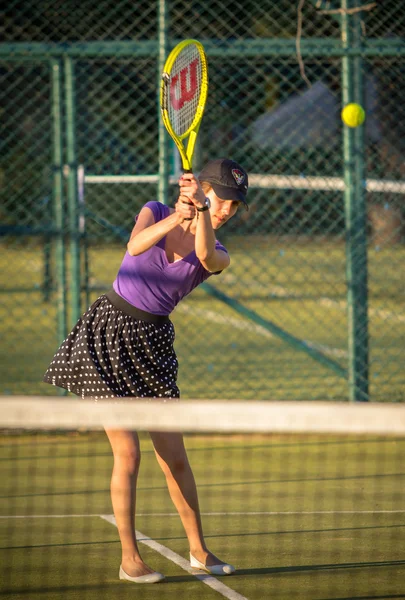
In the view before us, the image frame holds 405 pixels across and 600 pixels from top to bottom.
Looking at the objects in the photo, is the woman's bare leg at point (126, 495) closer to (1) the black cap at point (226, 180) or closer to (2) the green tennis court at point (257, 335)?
(1) the black cap at point (226, 180)

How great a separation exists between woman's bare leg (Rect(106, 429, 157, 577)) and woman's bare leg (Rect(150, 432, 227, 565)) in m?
Result: 0.13

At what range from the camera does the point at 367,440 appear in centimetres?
682

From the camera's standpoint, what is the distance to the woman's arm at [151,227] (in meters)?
3.69

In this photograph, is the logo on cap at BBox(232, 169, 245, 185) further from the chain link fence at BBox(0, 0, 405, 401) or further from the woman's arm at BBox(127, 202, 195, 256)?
the chain link fence at BBox(0, 0, 405, 401)

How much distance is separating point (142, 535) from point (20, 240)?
45.5 feet

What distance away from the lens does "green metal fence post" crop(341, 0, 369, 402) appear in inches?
279

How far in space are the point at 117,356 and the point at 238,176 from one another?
827 millimetres

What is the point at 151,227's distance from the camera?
12.6 feet

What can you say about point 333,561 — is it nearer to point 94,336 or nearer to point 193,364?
point 94,336

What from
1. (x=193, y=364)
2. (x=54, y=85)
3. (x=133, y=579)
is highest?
(x=54, y=85)

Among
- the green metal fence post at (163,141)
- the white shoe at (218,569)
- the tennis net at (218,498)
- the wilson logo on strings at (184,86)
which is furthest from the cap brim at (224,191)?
the green metal fence post at (163,141)

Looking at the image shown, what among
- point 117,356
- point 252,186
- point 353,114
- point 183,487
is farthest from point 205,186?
point 252,186

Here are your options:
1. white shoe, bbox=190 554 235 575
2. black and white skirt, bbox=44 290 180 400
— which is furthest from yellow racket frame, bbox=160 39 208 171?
white shoe, bbox=190 554 235 575

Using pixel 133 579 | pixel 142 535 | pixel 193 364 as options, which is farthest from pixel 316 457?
pixel 193 364
